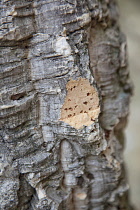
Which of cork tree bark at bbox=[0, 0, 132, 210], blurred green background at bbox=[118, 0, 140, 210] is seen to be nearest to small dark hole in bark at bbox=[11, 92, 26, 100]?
cork tree bark at bbox=[0, 0, 132, 210]

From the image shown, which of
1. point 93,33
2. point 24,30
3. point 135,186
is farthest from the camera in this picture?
point 135,186

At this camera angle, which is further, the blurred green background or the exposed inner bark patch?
the blurred green background

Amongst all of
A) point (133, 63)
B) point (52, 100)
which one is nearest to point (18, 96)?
point (52, 100)

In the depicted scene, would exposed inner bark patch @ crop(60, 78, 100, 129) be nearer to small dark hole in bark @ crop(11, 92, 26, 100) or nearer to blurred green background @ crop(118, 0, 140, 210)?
small dark hole in bark @ crop(11, 92, 26, 100)

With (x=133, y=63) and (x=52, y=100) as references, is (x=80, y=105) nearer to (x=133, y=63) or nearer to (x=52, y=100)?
(x=52, y=100)

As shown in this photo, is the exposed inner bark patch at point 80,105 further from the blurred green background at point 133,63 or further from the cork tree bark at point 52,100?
the blurred green background at point 133,63

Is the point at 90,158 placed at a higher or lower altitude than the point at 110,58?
lower

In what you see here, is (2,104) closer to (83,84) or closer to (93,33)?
(83,84)

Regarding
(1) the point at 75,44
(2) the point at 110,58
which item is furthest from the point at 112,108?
(1) the point at 75,44

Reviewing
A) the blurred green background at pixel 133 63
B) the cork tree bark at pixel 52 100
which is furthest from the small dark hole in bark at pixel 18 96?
the blurred green background at pixel 133 63
